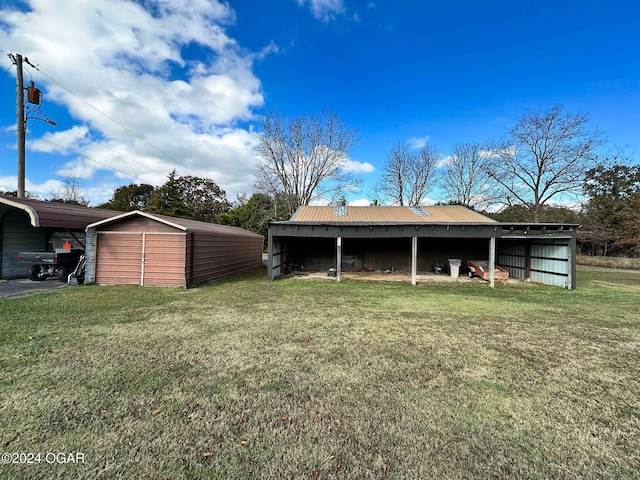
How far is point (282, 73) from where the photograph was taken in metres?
15.5

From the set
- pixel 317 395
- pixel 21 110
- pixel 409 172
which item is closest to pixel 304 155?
pixel 409 172

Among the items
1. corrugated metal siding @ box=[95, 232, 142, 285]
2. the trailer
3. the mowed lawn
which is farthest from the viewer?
the trailer

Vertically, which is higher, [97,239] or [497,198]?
[497,198]

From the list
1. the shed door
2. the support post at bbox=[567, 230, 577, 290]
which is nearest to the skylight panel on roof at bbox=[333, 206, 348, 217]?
the shed door

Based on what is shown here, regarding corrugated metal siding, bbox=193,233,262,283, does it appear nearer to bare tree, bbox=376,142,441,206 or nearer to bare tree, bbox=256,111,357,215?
bare tree, bbox=256,111,357,215

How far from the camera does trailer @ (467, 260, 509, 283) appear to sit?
11375mm

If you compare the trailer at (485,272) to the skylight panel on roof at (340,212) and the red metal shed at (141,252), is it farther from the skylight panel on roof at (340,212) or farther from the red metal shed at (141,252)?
the red metal shed at (141,252)

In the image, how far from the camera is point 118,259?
9594 mm

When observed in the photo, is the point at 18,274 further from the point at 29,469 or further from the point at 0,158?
the point at 29,469

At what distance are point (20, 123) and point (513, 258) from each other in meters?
22.7

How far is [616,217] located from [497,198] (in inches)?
337

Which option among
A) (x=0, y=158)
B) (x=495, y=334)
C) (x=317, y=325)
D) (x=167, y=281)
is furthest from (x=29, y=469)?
(x=0, y=158)

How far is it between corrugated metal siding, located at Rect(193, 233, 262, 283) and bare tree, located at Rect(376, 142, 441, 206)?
16.0 m

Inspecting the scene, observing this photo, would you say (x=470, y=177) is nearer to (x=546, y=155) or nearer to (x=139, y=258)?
(x=546, y=155)
